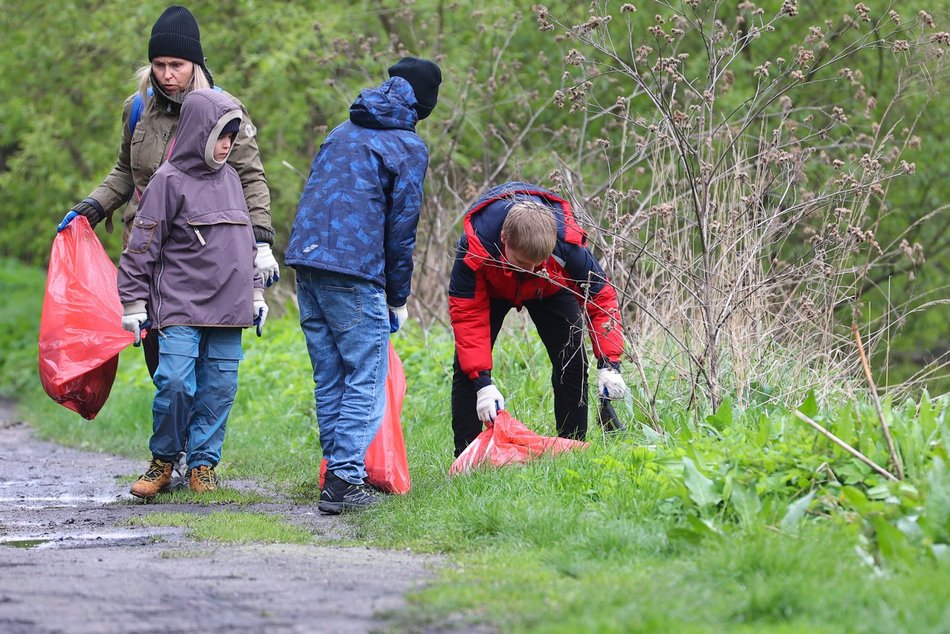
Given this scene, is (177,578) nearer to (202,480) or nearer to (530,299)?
(202,480)

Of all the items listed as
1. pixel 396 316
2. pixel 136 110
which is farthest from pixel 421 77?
pixel 136 110

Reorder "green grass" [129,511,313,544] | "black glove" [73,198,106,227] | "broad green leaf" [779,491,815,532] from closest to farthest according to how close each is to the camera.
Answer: "broad green leaf" [779,491,815,532] → "green grass" [129,511,313,544] → "black glove" [73,198,106,227]

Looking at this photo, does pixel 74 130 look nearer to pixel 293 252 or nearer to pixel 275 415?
pixel 275 415

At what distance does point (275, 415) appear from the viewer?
8.22 m

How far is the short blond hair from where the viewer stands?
495 centimetres

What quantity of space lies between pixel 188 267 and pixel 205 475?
1.02 meters

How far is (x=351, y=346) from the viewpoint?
17.1ft

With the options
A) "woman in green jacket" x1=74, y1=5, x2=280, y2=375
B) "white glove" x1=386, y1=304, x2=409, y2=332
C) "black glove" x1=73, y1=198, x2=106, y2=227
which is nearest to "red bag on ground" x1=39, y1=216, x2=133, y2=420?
"black glove" x1=73, y1=198, x2=106, y2=227

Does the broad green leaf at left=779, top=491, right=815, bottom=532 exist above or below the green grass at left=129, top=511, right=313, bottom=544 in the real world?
above

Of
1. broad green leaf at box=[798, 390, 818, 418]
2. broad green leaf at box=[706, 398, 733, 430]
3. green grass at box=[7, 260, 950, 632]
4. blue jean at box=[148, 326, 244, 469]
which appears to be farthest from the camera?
blue jean at box=[148, 326, 244, 469]

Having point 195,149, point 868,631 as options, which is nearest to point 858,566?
point 868,631

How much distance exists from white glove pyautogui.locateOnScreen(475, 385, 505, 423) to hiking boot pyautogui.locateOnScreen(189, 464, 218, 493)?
4.50ft

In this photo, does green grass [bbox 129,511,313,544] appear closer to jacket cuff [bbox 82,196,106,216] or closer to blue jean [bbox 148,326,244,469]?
blue jean [bbox 148,326,244,469]

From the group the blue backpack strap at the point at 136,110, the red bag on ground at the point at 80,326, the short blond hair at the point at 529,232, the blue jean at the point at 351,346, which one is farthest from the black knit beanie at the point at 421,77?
the red bag on ground at the point at 80,326
